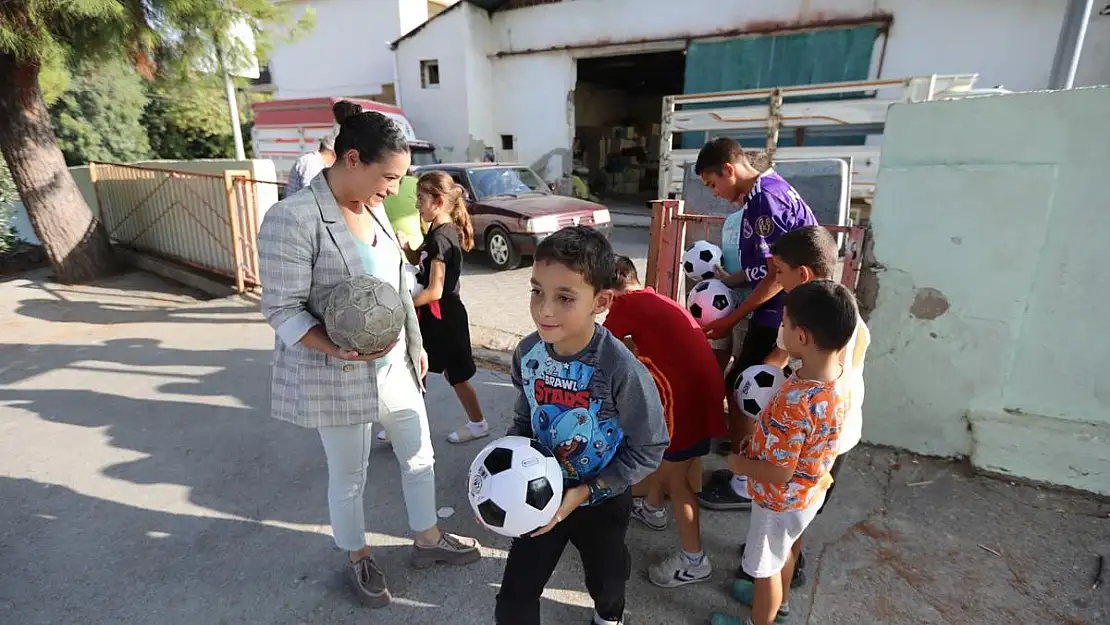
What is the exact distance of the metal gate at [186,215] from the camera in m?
7.53

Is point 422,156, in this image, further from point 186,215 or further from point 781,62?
point 781,62

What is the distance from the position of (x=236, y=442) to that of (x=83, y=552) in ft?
3.71

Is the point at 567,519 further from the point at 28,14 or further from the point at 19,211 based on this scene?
the point at 19,211

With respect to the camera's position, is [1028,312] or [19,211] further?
[19,211]

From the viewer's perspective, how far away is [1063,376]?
10.1 ft

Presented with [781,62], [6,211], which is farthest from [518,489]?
[781,62]

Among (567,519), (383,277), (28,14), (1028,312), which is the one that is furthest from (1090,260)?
(28,14)

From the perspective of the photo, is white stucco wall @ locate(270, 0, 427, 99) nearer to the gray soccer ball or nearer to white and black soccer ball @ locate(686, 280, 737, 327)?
white and black soccer ball @ locate(686, 280, 737, 327)

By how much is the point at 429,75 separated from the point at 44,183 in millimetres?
12475

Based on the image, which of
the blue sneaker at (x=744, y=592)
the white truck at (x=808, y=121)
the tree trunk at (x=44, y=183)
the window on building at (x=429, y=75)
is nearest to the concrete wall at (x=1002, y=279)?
the blue sneaker at (x=744, y=592)

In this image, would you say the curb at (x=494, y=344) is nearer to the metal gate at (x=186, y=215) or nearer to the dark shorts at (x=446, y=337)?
the dark shorts at (x=446, y=337)

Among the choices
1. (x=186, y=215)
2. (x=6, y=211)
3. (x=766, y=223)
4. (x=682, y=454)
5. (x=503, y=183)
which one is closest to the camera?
(x=682, y=454)

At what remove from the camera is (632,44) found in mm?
15422

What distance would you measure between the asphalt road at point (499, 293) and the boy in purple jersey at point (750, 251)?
3175 mm
